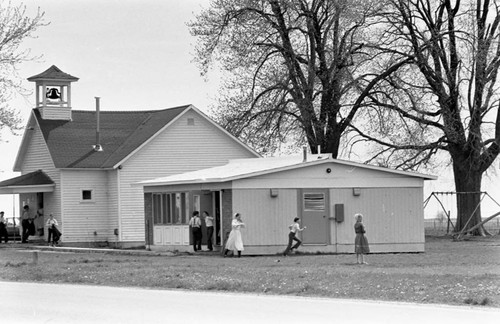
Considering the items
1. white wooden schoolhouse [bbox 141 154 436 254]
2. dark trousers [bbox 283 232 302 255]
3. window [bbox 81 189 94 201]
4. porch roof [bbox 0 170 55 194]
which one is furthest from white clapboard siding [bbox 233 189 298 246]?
porch roof [bbox 0 170 55 194]

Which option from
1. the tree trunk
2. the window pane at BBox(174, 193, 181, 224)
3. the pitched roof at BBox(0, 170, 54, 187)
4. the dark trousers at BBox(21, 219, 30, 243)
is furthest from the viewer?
the dark trousers at BBox(21, 219, 30, 243)

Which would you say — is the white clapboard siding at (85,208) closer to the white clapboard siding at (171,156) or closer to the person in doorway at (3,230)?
the white clapboard siding at (171,156)

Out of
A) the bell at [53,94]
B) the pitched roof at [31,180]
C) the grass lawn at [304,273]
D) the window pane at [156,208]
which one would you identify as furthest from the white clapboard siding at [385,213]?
the bell at [53,94]

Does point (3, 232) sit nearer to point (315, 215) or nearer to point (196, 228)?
point (196, 228)

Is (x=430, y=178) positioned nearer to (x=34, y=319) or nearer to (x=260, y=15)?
(x=260, y=15)

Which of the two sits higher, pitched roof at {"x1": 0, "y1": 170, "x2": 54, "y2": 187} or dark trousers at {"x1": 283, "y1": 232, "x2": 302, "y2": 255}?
pitched roof at {"x1": 0, "y1": 170, "x2": 54, "y2": 187}

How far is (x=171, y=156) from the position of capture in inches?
2228

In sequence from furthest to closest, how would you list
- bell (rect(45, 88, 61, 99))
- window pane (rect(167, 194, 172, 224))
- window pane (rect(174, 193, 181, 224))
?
bell (rect(45, 88, 61, 99)), window pane (rect(167, 194, 172, 224)), window pane (rect(174, 193, 181, 224))

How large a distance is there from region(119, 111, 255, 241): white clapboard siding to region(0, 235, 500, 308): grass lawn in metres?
12.8

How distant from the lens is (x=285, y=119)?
54.7 meters

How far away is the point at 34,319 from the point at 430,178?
86.4 feet

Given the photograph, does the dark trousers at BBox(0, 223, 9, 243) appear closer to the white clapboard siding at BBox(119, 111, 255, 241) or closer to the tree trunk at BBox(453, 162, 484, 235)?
the white clapboard siding at BBox(119, 111, 255, 241)

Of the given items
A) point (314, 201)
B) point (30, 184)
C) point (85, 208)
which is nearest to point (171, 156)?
point (85, 208)

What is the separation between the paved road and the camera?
1777cm
